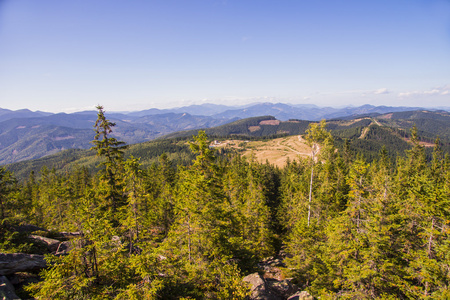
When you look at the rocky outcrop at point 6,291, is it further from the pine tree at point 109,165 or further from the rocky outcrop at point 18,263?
the pine tree at point 109,165

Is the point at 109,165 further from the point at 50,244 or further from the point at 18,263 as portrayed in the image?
the point at 18,263

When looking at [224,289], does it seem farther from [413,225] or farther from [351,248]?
[413,225]

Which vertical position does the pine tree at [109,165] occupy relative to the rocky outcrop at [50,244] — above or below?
above

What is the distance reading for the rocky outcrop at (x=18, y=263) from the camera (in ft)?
46.1

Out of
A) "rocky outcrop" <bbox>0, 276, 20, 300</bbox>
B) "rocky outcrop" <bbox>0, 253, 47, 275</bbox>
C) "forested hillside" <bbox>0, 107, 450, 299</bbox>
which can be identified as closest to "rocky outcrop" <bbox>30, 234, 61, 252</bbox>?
"forested hillside" <bbox>0, 107, 450, 299</bbox>

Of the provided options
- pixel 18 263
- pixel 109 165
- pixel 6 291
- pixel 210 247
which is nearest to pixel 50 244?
pixel 18 263

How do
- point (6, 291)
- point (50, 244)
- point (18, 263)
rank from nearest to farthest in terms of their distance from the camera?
point (6, 291)
point (18, 263)
point (50, 244)

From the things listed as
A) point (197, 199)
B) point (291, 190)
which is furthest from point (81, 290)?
point (291, 190)

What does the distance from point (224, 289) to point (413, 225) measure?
19.9 meters

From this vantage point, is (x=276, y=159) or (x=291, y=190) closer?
(x=291, y=190)

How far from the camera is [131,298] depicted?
10938 mm

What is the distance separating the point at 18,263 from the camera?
14727 millimetres

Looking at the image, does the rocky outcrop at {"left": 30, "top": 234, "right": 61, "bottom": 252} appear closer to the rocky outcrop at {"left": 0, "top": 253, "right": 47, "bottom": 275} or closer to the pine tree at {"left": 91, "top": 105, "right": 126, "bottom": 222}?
the rocky outcrop at {"left": 0, "top": 253, "right": 47, "bottom": 275}

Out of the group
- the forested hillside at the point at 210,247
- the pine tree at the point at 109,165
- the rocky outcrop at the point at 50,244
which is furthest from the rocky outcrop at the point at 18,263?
the pine tree at the point at 109,165
